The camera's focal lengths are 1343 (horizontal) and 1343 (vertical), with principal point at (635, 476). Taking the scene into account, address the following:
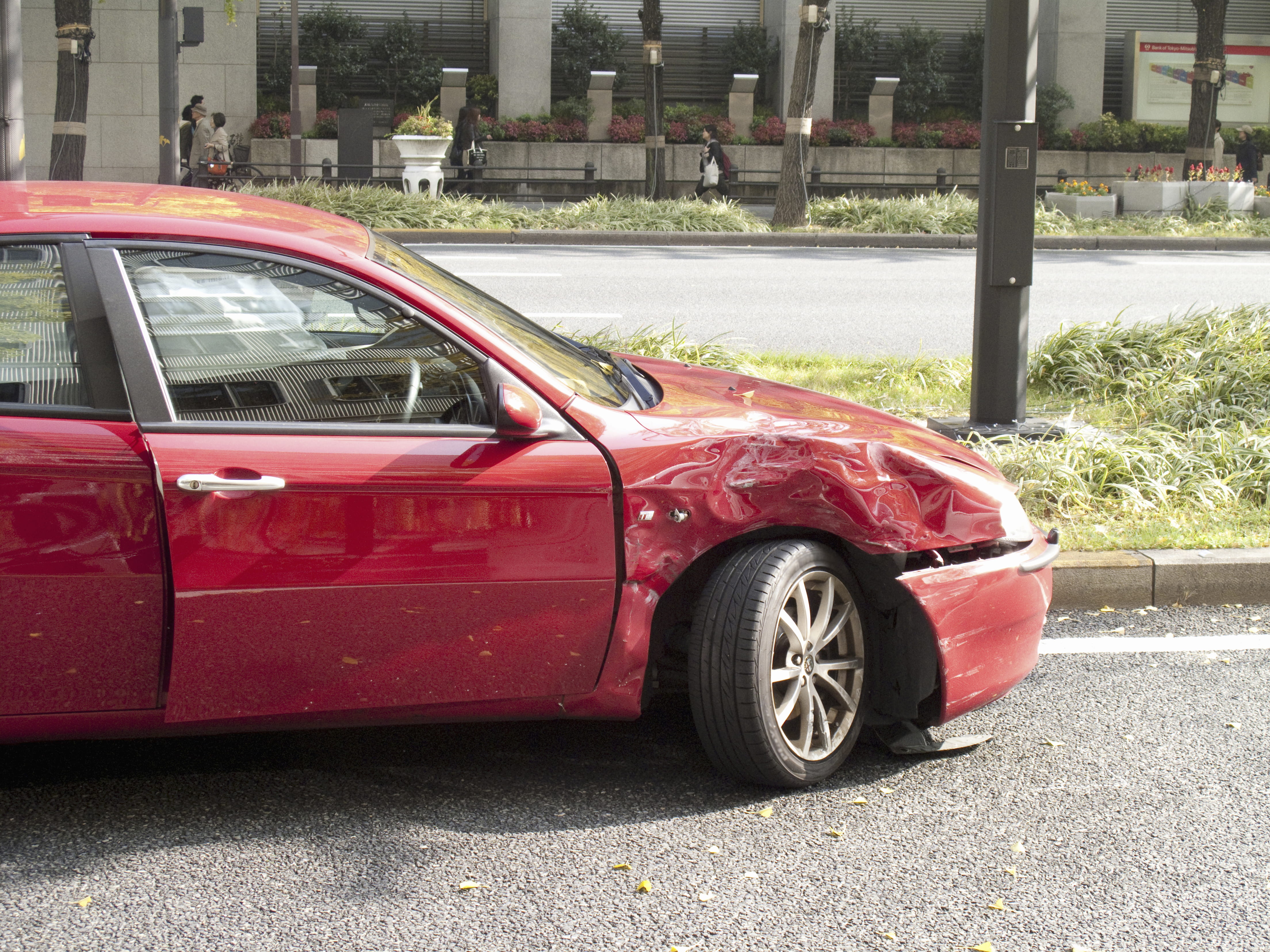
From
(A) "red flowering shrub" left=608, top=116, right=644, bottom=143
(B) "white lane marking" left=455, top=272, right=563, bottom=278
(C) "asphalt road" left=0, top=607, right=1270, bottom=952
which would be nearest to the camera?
(C) "asphalt road" left=0, top=607, right=1270, bottom=952

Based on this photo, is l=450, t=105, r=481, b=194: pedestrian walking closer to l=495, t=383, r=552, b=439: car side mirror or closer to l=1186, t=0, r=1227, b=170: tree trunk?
l=1186, t=0, r=1227, b=170: tree trunk

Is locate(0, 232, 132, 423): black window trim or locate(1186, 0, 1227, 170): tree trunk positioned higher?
locate(1186, 0, 1227, 170): tree trunk

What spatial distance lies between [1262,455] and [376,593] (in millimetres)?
4631

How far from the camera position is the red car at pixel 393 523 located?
2928 millimetres

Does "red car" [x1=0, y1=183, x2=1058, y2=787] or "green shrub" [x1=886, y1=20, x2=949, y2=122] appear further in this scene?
"green shrub" [x1=886, y1=20, x2=949, y2=122]

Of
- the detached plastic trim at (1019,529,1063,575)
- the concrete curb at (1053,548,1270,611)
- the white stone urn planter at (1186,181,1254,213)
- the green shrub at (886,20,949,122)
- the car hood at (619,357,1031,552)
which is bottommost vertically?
the concrete curb at (1053,548,1270,611)

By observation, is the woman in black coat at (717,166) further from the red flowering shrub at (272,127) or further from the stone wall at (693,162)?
the red flowering shrub at (272,127)

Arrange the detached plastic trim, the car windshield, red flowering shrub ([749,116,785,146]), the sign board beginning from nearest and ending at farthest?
the car windshield
the detached plastic trim
red flowering shrub ([749,116,785,146])
the sign board

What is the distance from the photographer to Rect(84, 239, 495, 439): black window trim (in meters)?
2.97

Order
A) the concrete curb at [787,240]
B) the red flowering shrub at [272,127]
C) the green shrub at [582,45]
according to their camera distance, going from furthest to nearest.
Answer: the green shrub at [582,45]
the red flowering shrub at [272,127]
the concrete curb at [787,240]

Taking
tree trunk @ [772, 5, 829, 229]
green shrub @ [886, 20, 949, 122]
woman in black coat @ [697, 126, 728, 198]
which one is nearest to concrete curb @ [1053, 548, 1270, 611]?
tree trunk @ [772, 5, 829, 229]

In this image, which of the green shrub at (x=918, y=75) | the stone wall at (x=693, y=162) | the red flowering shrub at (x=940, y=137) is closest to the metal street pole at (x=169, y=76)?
the stone wall at (x=693, y=162)

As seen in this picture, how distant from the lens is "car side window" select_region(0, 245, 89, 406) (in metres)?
2.95

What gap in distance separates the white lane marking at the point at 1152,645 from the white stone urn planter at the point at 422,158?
1933cm
